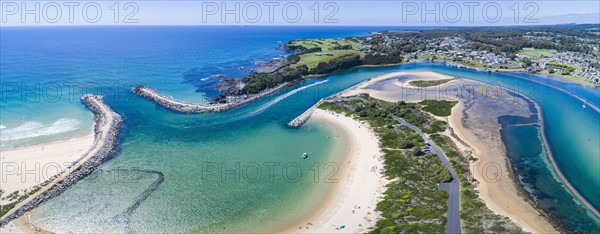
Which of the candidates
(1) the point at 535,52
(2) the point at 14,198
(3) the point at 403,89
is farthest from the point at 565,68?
(2) the point at 14,198

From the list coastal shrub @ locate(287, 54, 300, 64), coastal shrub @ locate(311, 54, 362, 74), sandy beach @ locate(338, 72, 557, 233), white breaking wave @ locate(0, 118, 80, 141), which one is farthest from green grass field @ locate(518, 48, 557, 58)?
white breaking wave @ locate(0, 118, 80, 141)

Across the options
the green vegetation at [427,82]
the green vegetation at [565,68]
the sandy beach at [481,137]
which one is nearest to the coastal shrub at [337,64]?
the sandy beach at [481,137]

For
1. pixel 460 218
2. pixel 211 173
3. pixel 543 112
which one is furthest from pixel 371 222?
pixel 543 112

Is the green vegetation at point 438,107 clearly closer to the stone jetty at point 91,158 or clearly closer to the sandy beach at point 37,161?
the stone jetty at point 91,158

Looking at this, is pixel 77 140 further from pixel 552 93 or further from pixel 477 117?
pixel 552 93

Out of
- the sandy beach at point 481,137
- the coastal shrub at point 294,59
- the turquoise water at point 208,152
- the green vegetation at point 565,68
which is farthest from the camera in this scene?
the coastal shrub at point 294,59

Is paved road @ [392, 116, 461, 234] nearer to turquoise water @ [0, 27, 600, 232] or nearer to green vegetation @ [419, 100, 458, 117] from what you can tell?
turquoise water @ [0, 27, 600, 232]
